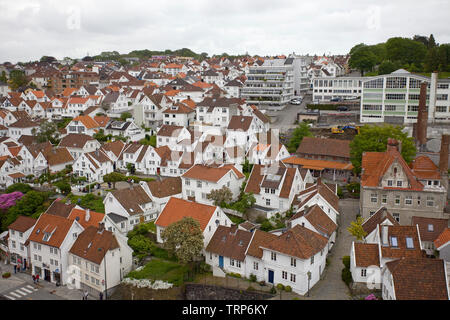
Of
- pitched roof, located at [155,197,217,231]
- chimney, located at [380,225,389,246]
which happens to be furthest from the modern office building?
chimney, located at [380,225,389,246]

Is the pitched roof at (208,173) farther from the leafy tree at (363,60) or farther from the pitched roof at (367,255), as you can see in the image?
the leafy tree at (363,60)

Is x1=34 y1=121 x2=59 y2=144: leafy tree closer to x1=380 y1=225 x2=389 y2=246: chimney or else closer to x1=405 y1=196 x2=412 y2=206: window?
x1=405 y1=196 x2=412 y2=206: window

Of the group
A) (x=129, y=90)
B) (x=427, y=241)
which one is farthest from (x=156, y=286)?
(x=129, y=90)

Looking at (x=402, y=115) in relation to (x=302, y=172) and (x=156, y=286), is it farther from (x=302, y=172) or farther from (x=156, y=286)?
(x=156, y=286)

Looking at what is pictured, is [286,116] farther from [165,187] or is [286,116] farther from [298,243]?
[298,243]

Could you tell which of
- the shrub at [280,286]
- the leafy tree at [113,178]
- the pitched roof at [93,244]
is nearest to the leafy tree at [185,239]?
the pitched roof at [93,244]

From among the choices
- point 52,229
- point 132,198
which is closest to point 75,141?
point 132,198
